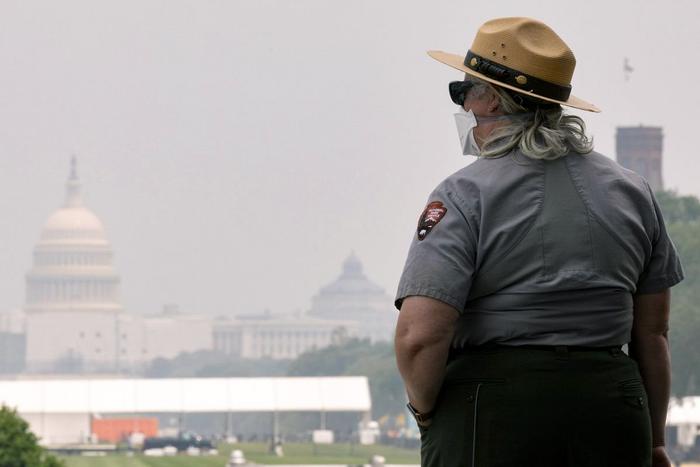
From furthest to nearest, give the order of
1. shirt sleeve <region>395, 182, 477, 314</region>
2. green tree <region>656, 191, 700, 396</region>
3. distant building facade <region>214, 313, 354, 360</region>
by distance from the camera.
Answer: distant building facade <region>214, 313, 354, 360</region> → green tree <region>656, 191, 700, 396</region> → shirt sleeve <region>395, 182, 477, 314</region>

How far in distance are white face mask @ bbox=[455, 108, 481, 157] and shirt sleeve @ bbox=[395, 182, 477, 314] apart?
0.23 metres

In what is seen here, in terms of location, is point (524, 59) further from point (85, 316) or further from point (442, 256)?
point (85, 316)

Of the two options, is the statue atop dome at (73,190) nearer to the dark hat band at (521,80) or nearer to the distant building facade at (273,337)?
the distant building facade at (273,337)

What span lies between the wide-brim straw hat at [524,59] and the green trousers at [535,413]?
45 cm

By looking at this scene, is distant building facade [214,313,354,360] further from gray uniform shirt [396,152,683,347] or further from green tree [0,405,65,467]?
gray uniform shirt [396,152,683,347]

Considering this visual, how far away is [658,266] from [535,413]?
407 millimetres

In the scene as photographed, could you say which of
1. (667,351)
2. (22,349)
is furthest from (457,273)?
(22,349)

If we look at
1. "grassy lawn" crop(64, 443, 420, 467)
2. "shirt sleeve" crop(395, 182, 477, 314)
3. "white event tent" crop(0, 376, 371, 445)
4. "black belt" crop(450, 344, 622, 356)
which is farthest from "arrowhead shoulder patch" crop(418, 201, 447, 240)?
"white event tent" crop(0, 376, 371, 445)

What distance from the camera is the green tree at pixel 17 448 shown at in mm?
25969

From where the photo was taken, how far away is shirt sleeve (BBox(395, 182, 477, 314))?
297 cm

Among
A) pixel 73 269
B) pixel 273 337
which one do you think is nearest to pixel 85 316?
pixel 73 269

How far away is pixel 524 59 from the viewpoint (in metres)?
3.16

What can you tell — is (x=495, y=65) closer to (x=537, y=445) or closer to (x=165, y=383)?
(x=537, y=445)

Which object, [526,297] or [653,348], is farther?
[653,348]
